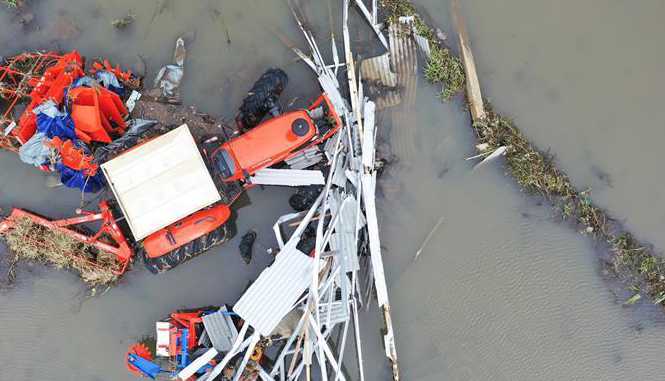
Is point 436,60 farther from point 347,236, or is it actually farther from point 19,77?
point 19,77

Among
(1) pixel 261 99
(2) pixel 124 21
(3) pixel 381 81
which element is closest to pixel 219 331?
(1) pixel 261 99

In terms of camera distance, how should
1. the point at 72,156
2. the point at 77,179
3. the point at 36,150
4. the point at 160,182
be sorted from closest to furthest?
the point at 160,182 → the point at 72,156 → the point at 36,150 → the point at 77,179

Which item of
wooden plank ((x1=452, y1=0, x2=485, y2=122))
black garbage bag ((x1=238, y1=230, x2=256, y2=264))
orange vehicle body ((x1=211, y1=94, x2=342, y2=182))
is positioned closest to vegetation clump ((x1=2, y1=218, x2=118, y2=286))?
black garbage bag ((x1=238, y1=230, x2=256, y2=264))

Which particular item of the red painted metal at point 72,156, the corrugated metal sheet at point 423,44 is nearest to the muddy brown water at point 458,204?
the corrugated metal sheet at point 423,44

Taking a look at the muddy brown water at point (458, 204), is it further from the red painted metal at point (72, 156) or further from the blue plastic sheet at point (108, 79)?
the red painted metal at point (72, 156)

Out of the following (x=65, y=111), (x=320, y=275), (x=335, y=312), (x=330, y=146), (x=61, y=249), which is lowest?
(x=335, y=312)

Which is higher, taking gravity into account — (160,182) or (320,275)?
(160,182)

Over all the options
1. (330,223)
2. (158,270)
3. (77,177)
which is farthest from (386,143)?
(77,177)
